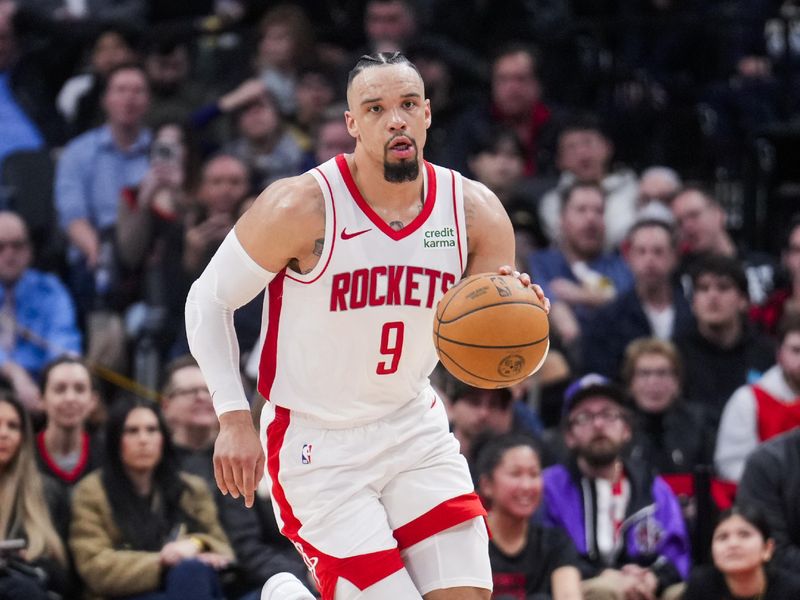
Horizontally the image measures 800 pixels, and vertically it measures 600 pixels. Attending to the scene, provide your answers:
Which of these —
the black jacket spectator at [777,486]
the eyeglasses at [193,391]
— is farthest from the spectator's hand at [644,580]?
the eyeglasses at [193,391]

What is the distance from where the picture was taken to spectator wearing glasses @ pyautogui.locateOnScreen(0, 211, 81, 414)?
352 inches

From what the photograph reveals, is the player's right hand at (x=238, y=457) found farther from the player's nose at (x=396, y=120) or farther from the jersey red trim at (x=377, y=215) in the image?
the player's nose at (x=396, y=120)

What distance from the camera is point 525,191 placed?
10.2m

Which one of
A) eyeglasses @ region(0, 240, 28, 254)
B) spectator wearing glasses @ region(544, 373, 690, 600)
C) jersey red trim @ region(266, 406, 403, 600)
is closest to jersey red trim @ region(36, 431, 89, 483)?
eyeglasses @ region(0, 240, 28, 254)

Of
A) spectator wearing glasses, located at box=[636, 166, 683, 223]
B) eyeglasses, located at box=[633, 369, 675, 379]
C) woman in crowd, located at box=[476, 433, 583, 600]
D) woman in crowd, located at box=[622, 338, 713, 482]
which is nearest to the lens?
woman in crowd, located at box=[476, 433, 583, 600]

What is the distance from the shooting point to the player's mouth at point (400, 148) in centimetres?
484

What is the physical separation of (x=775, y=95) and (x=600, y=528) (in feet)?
15.7

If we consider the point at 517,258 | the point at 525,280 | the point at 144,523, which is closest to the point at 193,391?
the point at 144,523

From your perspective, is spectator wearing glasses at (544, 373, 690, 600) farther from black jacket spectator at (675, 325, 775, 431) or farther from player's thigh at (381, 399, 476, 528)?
player's thigh at (381, 399, 476, 528)

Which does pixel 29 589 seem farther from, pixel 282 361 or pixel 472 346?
pixel 472 346

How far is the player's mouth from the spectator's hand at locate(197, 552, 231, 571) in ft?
9.72

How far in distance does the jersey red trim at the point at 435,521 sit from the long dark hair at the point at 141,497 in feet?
8.68

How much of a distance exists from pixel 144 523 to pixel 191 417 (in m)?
0.79

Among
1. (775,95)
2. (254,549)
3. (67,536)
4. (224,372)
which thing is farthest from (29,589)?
(775,95)
